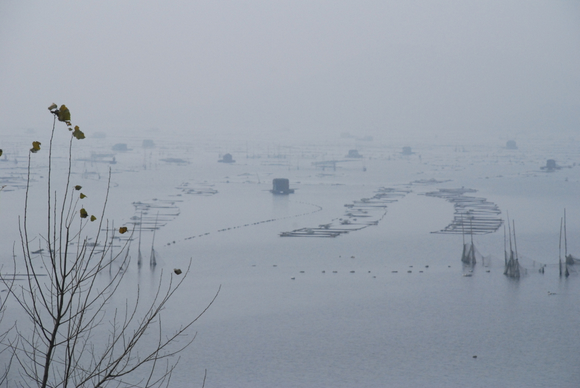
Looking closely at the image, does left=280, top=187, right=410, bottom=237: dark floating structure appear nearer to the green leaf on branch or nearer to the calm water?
the calm water

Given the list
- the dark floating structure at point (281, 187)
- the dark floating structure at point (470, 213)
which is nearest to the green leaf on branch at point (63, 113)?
the dark floating structure at point (470, 213)

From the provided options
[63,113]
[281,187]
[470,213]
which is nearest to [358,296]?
[63,113]

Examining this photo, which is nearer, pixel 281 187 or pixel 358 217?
pixel 358 217

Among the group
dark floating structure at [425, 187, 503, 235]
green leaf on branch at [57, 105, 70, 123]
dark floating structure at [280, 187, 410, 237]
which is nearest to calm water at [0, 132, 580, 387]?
dark floating structure at [280, 187, 410, 237]

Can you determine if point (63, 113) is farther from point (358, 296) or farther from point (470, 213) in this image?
point (470, 213)

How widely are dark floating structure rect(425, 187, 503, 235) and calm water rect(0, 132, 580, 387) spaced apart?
478mm

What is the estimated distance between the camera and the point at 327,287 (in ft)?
39.4

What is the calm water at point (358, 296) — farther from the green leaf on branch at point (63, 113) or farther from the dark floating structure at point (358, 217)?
the green leaf on branch at point (63, 113)

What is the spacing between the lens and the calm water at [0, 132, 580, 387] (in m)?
8.04

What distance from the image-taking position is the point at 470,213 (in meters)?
20.6

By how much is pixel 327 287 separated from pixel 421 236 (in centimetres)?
557

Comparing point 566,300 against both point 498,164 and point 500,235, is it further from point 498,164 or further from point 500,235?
point 498,164

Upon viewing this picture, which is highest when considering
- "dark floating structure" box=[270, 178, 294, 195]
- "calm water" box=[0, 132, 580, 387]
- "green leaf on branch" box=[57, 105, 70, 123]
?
"green leaf on branch" box=[57, 105, 70, 123]

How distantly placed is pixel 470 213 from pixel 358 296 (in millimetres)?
10266
